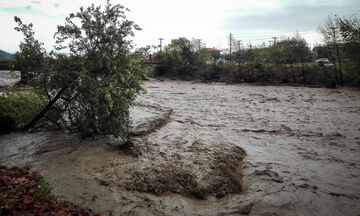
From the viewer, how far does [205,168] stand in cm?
772

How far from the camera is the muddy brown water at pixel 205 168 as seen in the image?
19.5 feet

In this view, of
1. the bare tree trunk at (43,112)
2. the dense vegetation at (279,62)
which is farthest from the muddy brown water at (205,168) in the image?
the dense vegetation at (279,62)

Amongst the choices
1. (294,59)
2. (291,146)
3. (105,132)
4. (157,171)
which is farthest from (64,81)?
(294,59)

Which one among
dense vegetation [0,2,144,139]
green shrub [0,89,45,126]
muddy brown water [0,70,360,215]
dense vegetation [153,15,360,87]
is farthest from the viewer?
dense vegetation [153,15,360,87]

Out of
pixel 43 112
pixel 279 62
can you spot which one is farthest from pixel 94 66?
pixel 279 62

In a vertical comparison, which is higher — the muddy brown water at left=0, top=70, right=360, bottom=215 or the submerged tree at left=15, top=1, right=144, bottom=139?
the submerged tree at left=15, top=1, right=144, bottom=139

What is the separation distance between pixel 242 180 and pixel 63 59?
791 cm

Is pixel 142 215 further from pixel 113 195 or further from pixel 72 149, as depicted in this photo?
pixel 72 149

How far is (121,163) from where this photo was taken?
8023 mm

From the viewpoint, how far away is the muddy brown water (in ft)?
19.5

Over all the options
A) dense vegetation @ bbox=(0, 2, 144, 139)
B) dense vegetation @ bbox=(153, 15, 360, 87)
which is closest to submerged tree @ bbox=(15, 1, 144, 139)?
dense vegetation @ bbox=(0, 2, 144, 139)

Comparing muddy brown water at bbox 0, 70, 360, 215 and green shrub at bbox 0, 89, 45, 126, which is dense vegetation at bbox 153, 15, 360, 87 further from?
green shrub at bbox 0, 89, 45, 126

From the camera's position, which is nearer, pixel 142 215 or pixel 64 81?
pixel 142 215

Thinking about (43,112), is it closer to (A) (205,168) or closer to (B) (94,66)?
(B) (94,66)
